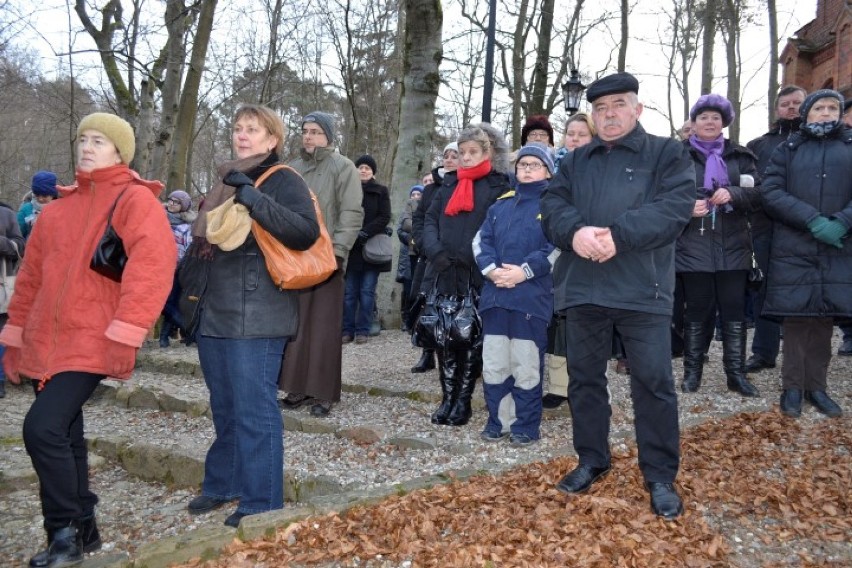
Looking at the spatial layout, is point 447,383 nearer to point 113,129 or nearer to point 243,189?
point 243,189

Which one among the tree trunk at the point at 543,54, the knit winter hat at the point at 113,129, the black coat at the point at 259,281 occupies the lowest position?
the black coat at the point at 259,281

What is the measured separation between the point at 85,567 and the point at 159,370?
5222 millimetres

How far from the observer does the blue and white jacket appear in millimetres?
4848

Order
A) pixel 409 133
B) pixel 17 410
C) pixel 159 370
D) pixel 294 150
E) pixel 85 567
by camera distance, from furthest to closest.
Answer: pixel 294 150 < pixel 409 133 < pixel 159 370 < pixel 17 410 < pixel 85 567

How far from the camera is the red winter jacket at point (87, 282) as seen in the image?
328 centimetres

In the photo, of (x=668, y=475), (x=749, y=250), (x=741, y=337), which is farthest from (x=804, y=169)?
(x=668, y=475)

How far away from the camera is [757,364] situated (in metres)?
6.86

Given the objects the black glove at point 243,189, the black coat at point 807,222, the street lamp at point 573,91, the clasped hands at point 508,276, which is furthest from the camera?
the street lamp at point 573,91

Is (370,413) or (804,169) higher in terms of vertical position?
(804,169)

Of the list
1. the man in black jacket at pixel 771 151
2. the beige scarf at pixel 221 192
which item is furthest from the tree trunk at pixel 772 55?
the beige scarf at pixel 221 192

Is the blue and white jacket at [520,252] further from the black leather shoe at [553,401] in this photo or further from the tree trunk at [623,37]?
the tree trunk at [623,37]

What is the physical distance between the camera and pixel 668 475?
11.9 feet

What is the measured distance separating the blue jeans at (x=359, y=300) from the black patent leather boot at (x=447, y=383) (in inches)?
144

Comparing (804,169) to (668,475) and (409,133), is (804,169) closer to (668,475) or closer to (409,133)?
(668,475)
